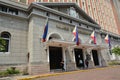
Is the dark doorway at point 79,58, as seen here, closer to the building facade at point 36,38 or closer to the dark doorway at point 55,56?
the building facade at point 36,38

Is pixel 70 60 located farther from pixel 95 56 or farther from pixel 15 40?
pixel 15 40

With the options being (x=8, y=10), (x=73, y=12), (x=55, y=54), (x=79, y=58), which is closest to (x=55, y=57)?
(x=55, y=54)

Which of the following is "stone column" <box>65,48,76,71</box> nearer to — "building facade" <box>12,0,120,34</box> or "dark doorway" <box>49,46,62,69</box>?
"dark doorway" <box>49,46,62,69</box>

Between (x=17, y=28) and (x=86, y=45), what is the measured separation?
41.3 feet

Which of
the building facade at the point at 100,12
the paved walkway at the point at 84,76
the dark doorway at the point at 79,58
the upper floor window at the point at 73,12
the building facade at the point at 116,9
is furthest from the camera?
the building facade at the point at 116,9

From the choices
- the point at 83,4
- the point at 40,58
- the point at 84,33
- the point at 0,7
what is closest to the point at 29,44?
the point at 40,58

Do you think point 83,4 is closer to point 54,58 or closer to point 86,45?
point 86,45

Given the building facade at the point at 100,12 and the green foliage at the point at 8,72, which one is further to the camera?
the building facade at the point at 100,12

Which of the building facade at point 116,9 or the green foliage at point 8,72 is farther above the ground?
Result: the building facade at point 116,9

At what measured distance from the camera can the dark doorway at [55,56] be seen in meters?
18.9

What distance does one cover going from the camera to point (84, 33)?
24969 millimetres

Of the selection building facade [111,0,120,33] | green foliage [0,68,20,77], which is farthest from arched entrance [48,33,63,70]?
building facade [111,0,120,33]

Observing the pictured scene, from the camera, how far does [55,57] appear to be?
19516mm

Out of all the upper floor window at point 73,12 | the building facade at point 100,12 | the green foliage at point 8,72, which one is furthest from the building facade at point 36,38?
the building facade at point 100,12
